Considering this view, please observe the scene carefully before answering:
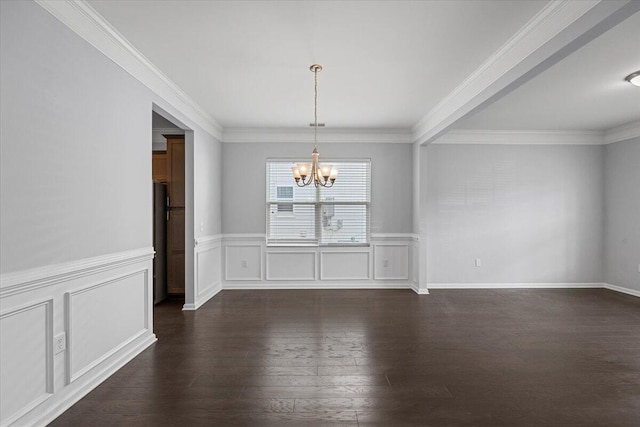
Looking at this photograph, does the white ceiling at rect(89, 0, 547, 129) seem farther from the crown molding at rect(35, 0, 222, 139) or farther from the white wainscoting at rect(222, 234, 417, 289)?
the white wainscoting at rect(222, 234, 417, 289)

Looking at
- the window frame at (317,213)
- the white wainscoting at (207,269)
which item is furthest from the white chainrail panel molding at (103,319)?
the window frame at (317,213)

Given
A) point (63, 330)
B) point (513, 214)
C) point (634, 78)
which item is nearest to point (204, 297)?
point (63, 330)

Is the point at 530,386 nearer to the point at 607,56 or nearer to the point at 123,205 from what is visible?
the point at 607,56

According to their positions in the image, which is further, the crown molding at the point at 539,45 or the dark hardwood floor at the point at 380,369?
the dark hardwood floor at the point at 380,369

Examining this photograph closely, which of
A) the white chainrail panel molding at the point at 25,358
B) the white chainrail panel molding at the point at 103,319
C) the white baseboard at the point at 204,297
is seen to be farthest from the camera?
the white baseboard at the point at 204,297

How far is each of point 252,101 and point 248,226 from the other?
2.35m

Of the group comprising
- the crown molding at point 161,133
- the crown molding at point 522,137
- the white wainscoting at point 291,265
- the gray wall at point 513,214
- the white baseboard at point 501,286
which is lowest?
the white baseboard at point 501,286

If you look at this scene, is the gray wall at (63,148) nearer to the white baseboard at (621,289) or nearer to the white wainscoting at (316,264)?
the white wainscoting at (316,264)

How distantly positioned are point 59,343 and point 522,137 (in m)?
6.84

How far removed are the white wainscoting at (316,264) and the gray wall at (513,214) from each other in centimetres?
57

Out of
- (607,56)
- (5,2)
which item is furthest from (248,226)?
(607,56)

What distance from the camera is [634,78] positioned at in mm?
3832

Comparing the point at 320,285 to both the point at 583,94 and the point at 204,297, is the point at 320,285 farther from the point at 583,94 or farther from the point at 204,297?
the point at 583,94

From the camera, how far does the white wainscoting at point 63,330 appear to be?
80.1 inches
